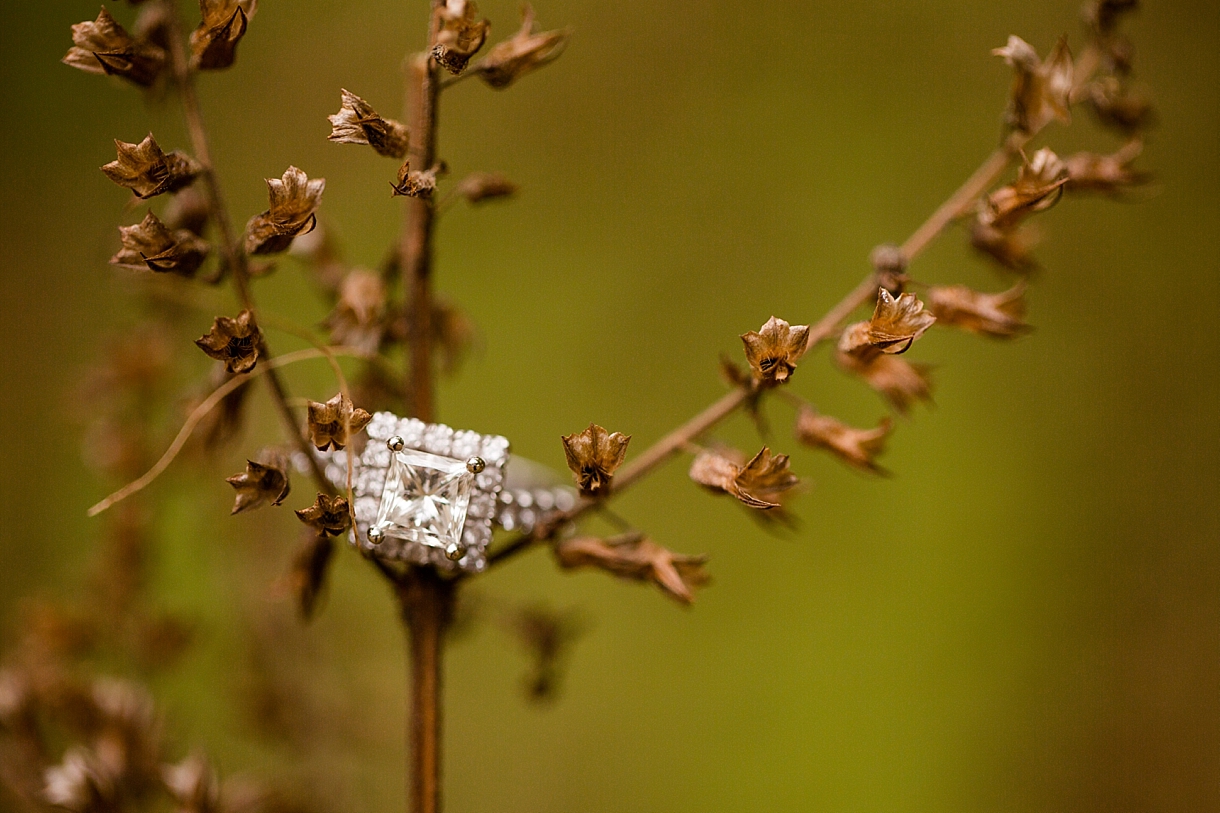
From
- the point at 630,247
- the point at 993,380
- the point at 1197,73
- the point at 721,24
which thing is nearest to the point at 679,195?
the point at 630,247

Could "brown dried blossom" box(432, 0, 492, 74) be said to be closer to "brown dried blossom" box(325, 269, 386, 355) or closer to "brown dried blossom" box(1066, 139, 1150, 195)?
"brown dried blossom" box(325, 269, 386, 355)

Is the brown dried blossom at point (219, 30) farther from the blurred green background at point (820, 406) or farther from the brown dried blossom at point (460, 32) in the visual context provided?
the blurred green background at point (820, 406)

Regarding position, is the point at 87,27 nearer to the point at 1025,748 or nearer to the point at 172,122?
the point at 172,122

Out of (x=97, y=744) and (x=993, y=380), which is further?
(x=993, y=380)

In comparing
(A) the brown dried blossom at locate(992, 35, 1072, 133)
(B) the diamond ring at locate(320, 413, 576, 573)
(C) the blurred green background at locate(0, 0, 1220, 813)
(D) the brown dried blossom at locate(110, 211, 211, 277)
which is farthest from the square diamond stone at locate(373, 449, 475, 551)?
(C) the blurred green background at locate(0, 0, 1220, 813)

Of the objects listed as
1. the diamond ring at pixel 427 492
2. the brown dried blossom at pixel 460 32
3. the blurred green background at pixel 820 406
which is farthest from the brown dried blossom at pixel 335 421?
the blurred green background at pixel 820 406

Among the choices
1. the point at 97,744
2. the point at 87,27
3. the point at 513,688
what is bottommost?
the point at 513,688
